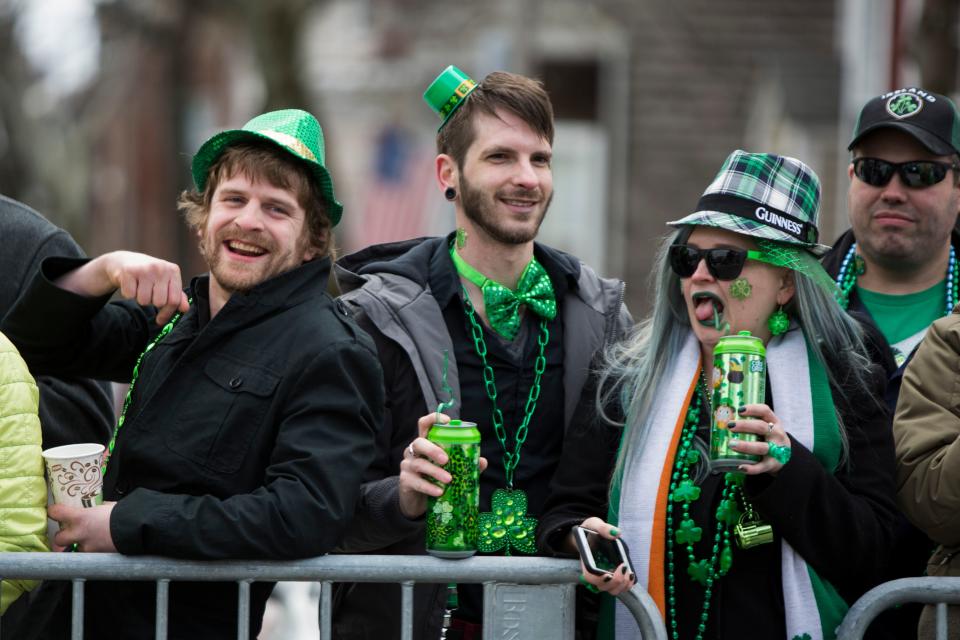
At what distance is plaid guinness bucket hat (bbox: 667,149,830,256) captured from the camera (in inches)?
152

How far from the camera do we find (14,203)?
4555 millimetres

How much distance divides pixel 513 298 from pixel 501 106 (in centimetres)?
64

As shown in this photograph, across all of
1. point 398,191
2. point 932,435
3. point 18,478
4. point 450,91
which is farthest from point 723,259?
point 398,191

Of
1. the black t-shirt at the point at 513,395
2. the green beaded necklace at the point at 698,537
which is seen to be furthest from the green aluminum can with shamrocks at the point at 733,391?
the black t-shirt at the point at 513,395

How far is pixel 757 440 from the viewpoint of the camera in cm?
346

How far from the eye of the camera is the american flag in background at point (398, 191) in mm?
20000

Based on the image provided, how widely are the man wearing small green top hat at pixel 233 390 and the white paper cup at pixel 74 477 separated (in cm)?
4

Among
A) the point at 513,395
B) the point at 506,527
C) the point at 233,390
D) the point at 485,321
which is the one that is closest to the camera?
the point at 233,390

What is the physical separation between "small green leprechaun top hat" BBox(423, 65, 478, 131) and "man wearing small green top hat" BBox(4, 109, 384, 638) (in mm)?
795

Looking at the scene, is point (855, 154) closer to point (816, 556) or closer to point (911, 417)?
point (911, 417)

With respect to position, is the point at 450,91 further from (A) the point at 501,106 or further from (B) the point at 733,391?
(B) the point at 733,391

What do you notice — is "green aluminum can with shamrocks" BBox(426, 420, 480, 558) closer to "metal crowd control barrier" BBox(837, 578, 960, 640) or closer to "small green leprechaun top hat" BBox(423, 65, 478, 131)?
"metal crowd control barrier" BBox(837, 578, 960, 640)

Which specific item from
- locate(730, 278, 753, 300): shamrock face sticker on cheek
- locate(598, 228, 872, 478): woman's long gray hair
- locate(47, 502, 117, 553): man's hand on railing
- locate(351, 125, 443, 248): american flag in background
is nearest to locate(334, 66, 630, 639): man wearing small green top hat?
locate(598, 228, 872, 478): woman's long gray hair

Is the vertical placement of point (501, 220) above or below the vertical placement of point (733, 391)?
above
